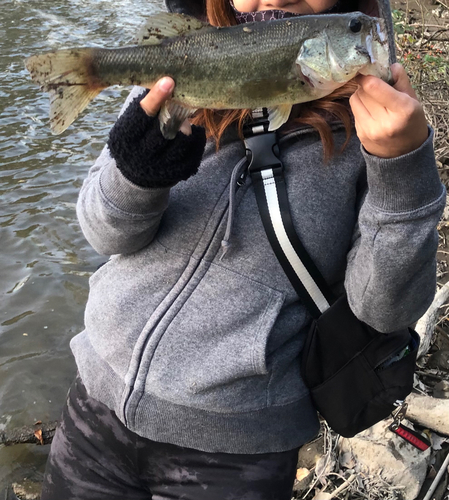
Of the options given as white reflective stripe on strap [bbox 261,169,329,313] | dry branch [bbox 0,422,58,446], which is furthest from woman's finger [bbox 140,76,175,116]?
dry branch [bbox 0,422,58,446]

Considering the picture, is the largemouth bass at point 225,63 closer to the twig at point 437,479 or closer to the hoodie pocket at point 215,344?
the hoodie pocket at point 215,344

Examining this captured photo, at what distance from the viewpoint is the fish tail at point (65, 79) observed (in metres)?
1.84

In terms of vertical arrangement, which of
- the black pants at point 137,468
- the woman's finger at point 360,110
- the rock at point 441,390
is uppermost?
the woman's finger at point 360,110

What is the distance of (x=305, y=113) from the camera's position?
2.18 metres

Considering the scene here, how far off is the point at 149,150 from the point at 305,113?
73 centimetres

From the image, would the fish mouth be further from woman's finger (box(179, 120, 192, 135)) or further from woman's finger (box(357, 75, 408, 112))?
woman's finger (box(179, 120, 192, 135))

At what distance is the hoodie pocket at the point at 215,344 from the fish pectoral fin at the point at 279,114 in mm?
626

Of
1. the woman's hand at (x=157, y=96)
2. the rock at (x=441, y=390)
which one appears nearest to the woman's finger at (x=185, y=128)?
the woman's hand at (x=157, y=96)

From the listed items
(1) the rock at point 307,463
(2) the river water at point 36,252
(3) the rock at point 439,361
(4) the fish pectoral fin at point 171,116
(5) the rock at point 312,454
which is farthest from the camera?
(2) the river water at point 36,252

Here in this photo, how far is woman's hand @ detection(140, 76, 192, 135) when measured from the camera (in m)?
1.77

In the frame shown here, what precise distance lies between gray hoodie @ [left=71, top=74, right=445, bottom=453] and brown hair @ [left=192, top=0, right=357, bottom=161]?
60 mm

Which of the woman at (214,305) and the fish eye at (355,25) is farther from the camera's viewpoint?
the woman at (214,305)

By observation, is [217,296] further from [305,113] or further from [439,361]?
[439,361]

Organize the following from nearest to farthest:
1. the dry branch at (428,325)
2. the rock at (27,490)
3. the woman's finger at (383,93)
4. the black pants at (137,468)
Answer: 1. the woman's finger at (383,93)
2. the black pants at (137,468)
3. the rock at (27,490)
4. the dry branch at (428,325)
